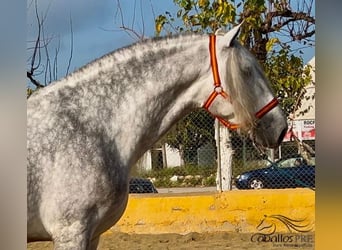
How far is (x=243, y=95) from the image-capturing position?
6.95 ft

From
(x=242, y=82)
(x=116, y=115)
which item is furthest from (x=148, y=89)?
(x=242, y=82)

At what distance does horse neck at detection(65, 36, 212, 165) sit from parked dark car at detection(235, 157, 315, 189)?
275 centimetres

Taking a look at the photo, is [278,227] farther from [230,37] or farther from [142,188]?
[230,37]

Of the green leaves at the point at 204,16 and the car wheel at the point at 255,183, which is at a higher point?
the green leaves at the point at 204,16

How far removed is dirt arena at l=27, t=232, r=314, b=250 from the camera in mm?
4723

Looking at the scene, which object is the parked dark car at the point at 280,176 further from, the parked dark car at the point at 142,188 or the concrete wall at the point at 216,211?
the parked dark car at the point at 142,188

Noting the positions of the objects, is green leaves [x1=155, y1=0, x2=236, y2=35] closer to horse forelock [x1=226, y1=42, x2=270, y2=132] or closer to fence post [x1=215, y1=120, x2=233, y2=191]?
fence post [x1=215, y1=120, x2=233, y2=191]

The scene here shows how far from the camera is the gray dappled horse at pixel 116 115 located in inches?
79.2

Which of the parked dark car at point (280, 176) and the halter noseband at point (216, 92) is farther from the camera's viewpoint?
the parked dark car at point (280, 176)

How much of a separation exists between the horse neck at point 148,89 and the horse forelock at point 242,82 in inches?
3.8

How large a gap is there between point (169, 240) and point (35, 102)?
117 inches

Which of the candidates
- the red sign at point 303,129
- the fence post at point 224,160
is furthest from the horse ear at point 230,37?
the fence post at point 224,160

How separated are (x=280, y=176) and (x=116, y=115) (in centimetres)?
314
